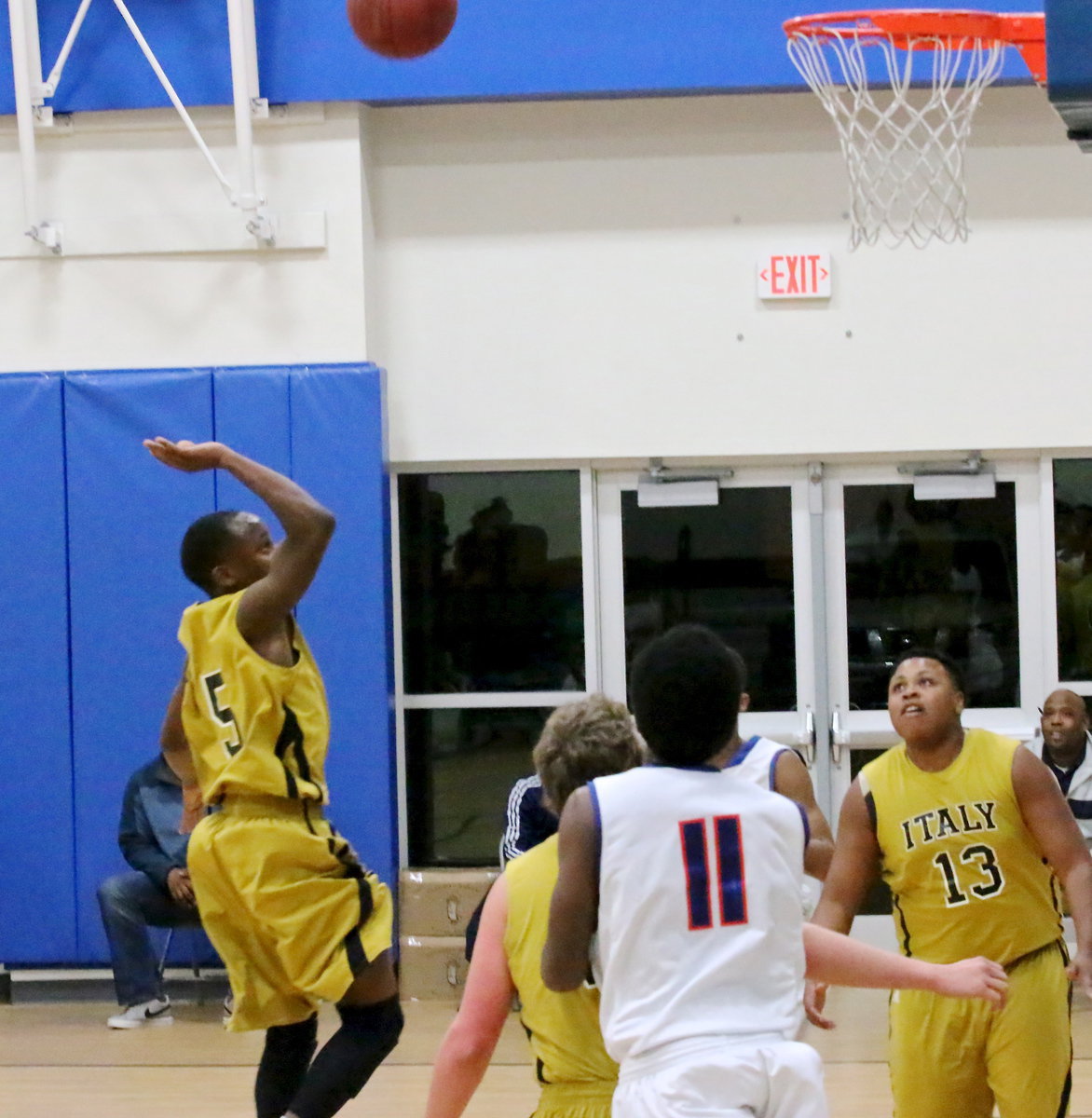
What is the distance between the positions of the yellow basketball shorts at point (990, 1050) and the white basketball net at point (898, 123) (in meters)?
3.31

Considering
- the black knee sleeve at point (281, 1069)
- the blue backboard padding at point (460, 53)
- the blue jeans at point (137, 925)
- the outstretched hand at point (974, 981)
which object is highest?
the blue backboard padding at point (460, 53)

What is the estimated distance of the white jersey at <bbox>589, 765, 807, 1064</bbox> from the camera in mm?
2371

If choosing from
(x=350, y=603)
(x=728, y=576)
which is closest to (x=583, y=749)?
(x=350, y=603)

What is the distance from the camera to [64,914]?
285 inches

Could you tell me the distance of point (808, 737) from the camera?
24.3 feet

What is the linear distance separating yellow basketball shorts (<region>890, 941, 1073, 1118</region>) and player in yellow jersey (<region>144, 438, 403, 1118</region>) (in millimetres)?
1236

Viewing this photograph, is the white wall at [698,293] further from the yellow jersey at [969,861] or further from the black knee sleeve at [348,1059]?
the black knee sleeve at [348,1059]

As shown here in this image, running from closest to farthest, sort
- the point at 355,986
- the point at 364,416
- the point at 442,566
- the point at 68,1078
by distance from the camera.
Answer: the point at 355,986
the point at 68,1078
the point at 364,416
the point at 442,566

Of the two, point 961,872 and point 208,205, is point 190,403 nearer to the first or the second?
point 208,205

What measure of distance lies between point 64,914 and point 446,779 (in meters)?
1.83

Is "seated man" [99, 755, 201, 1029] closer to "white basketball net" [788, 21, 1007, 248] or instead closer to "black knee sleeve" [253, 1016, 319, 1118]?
"black knee sleeve" [253, 1016, 319, 1118]

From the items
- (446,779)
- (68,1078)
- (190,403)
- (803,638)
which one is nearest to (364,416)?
(190,403)

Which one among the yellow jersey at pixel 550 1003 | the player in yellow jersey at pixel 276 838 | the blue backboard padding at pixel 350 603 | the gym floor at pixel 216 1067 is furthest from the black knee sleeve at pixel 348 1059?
the blue backboard padding at pixel 350 603

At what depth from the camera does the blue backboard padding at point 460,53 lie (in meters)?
7.07
